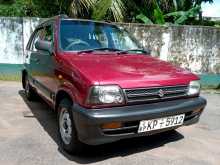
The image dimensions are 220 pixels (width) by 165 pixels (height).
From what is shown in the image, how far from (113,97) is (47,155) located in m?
1.21

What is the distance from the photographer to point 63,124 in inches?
188

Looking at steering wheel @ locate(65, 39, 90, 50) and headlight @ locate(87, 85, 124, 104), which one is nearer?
headlight @ locate(87, 85, 124, 104)

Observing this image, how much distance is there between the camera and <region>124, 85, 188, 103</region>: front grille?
13.7 feet

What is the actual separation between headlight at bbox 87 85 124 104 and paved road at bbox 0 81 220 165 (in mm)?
805

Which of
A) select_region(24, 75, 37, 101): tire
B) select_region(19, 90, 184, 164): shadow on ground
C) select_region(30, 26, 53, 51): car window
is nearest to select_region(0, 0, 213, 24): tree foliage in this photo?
select_region(24, 75, 37, 101): tire

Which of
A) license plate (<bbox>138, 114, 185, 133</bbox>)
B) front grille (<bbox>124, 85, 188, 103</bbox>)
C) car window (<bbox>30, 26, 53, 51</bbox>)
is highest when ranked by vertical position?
car window (<bbox>30, 26, 53, 51</bbox>)

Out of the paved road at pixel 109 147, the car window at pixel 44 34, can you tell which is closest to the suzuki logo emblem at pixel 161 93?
the paved road at pixel 109 147

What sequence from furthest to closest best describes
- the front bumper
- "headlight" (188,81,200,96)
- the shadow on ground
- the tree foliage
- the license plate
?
the tree foliage < "headlight" (188,81,200,96) < the shadow on ground < the license plate < the front bumper

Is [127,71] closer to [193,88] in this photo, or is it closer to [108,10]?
[193,88]

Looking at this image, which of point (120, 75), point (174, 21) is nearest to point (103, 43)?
point (120, 75)

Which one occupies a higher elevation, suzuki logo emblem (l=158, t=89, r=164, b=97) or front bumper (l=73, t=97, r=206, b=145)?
suzuki logo emblem (l=158, t=89, r=164, b=97)

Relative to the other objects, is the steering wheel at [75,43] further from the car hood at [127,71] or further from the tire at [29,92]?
the tire at [29,92]

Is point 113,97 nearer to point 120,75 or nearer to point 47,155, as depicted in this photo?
point 120,75

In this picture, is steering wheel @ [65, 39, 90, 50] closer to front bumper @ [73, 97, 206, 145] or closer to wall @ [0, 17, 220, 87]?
front bumper @ [73, 97, 206, 145]
